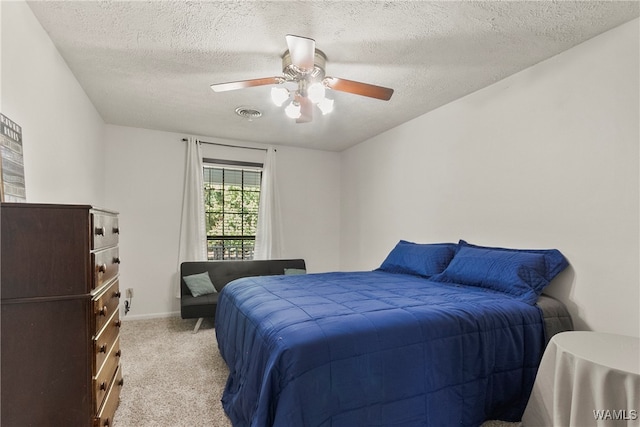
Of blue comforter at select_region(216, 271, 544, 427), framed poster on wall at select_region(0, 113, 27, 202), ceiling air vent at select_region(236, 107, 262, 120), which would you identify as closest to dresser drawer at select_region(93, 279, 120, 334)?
framed poster on wall at select_region(0, 113, 27, 202)

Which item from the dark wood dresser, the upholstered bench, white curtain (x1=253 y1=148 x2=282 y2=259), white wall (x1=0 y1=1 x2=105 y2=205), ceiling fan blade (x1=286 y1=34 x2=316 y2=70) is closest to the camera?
the dark wood dresser

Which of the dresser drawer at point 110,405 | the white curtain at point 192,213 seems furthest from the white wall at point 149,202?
the dresser drawer at point 110,405

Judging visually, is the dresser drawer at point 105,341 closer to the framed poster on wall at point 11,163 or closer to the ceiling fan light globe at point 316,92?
the framed poster on wall at point 11,163

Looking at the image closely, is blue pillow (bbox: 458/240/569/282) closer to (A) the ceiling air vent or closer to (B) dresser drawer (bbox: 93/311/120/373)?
(B) dresser drawer (bbox: 93/311/120/373)

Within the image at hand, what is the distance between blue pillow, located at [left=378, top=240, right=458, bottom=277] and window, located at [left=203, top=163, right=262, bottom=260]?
89.1 inches

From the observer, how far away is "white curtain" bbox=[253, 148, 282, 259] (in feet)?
15.1

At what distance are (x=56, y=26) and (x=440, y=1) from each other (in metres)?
2.34

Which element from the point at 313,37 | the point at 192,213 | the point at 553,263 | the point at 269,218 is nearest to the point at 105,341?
the point at 313,37

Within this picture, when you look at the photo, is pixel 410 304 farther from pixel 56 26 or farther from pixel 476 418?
pixel 56 26

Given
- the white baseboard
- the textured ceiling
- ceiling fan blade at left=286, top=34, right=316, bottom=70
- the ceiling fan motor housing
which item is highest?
the textured ceiling

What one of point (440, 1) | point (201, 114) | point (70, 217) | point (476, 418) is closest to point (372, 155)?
point (201, 114)

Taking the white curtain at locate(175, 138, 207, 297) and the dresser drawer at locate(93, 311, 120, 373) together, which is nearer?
the dresser drawer at locate(93, 311, 120, 373)

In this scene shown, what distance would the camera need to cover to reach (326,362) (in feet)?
4.59

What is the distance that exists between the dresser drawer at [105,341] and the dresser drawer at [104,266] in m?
0.26
